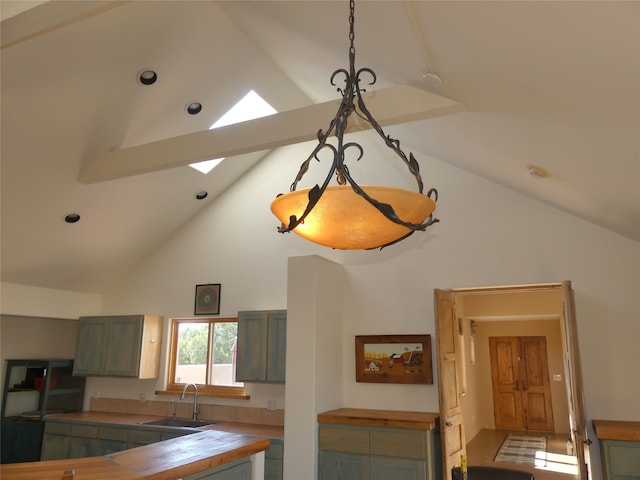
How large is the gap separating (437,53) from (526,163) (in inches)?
55.0

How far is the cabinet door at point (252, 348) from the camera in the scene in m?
4.91

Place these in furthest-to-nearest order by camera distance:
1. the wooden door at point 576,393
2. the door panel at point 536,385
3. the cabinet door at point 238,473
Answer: the door panel at point 536,385, the wooden door at point 576,393, the cabinet door at point 238,473

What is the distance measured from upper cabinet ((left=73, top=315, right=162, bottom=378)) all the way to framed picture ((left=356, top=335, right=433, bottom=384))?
105 inches

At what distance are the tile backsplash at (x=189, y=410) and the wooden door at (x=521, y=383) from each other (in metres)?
6.22

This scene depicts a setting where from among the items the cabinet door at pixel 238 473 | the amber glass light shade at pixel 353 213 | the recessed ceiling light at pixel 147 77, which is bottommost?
the cabinet door at pixel 238 473

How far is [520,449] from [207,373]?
5.01 metres

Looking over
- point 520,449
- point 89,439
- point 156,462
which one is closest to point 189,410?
point 89,439

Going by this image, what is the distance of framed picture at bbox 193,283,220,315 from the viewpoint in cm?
568

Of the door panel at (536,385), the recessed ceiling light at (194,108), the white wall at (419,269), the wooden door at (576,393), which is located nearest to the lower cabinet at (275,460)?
the white wall at (419,269)

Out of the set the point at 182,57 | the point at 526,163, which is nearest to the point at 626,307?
the point at 526,163

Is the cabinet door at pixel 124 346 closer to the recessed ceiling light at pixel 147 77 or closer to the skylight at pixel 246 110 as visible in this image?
the skylight at pixel 246 110

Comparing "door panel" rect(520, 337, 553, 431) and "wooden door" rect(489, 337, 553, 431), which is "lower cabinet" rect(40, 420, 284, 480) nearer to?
"wooden door" rect(489, 337, 553, 431)

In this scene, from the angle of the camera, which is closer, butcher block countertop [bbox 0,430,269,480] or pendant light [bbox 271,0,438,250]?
pendant light [bbox 271,0,438,250]

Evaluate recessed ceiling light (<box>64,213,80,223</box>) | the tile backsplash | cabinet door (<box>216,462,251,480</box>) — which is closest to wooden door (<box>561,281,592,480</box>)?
cabinet door (<box>216,462,251,480</box>)
